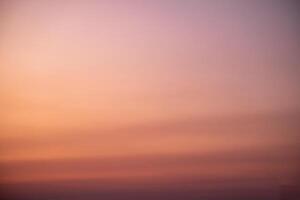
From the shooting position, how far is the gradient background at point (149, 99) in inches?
63.7

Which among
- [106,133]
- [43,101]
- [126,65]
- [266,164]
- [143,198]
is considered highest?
[126,65]

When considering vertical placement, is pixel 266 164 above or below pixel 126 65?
below

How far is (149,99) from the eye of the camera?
169 centimetres

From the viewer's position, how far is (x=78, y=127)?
5.68ft

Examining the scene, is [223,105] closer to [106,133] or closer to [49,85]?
[106,133]

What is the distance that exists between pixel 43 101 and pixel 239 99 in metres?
0.81

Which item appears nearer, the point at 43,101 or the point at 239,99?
the point at 239,99

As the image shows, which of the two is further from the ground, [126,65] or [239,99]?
[126,65]

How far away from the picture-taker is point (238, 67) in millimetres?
1645

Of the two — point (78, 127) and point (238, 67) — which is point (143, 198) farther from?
point (238, 67)

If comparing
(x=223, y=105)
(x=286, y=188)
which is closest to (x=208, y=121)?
(x=223, y=105)

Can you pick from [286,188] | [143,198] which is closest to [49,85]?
[143,198]

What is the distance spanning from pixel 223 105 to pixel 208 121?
9 cm

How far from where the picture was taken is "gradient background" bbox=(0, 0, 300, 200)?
1617 mm
